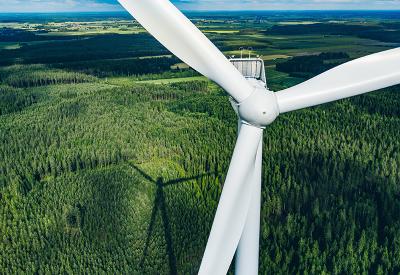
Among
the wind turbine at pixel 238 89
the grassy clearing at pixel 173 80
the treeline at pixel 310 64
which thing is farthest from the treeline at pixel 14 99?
the wind turbine at pixel 238 89

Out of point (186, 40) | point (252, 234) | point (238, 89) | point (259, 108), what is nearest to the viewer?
point (259, 108)

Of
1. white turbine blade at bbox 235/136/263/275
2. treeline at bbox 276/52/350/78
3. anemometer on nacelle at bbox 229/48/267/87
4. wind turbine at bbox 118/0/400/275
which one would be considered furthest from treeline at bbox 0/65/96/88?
wind turbine at bbox 118/0/400/275

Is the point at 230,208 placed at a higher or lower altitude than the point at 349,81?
lower

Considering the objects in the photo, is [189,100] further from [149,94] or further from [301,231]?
[301,231]

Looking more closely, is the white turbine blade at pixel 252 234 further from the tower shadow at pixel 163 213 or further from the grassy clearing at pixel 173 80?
the grassy clearing at pixel 173 80

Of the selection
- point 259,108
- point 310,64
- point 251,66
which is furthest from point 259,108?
point 310,64

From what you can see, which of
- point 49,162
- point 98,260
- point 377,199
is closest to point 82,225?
point 98,260

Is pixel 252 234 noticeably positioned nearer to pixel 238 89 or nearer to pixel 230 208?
pixel 230 208
